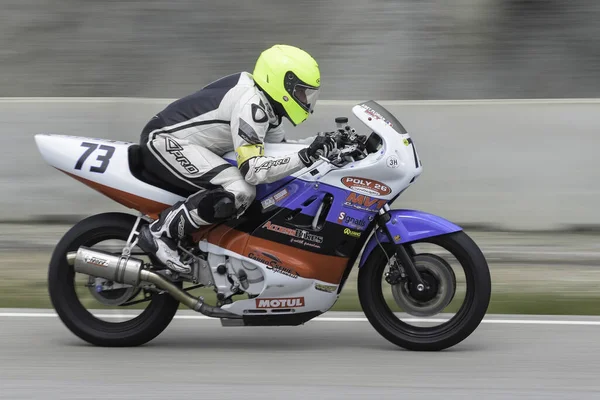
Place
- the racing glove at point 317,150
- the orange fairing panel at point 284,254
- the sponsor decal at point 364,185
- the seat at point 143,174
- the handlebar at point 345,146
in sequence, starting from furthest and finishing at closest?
the seat at point 143,174 → the orange fairing panel at point 284,254 → the sponsor decal at point 364,185 → the handlebar at point 345,146 → the racing glove at point 317,150

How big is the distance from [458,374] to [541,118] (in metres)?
4.23

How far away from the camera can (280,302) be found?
6.00m

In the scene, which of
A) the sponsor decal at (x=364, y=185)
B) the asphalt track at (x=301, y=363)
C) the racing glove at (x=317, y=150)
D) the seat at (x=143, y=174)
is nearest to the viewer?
the asphalt track at (x=301, y=363)

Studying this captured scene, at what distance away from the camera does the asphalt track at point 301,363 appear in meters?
5.16

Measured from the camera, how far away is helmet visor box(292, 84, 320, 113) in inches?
229

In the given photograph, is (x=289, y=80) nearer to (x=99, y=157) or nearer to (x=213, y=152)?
(x=213, y=152)

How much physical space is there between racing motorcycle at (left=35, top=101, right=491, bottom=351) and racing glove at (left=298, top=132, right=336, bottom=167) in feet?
0.40

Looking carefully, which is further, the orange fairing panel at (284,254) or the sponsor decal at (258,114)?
the orange fairing panel at (284,254)

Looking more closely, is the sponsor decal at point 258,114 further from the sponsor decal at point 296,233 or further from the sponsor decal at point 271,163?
the sponsor decal at point 296,233

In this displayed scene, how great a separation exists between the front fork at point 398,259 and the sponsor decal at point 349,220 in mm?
112

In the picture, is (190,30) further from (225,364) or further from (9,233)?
(225,364)

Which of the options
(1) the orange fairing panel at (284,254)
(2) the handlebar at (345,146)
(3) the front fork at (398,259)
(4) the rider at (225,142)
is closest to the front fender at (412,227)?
(3) the front fork at (398,259)

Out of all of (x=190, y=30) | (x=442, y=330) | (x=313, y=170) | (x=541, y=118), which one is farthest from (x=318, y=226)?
(x=190, y=30)

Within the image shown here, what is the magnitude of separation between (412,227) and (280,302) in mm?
873
